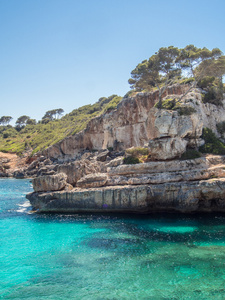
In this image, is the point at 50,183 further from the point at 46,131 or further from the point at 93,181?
the point at 46,131

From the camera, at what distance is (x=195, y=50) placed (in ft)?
113

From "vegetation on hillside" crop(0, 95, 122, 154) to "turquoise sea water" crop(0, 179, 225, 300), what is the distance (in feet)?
192

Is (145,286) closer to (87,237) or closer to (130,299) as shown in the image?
(130,299)

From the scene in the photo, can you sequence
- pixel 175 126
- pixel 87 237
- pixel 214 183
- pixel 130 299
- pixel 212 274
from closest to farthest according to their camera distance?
1. pixel 130 299
2. pixel 212 274
3. pixel 87 237
4. pixel 214 183
5. pixel 175 126

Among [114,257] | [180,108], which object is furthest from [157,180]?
[114,257]

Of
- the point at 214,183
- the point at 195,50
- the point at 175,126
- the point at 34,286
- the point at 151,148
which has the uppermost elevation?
the point at 195,50

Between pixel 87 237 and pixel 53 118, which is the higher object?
pixel 53 118

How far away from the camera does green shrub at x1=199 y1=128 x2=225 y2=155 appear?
88.8ft

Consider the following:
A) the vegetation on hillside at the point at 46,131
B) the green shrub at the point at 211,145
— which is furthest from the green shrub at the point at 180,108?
the vegetation on hillside at the point at 46,131

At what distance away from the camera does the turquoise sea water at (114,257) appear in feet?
36.8

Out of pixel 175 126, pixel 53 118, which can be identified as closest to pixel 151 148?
pixel 175 126

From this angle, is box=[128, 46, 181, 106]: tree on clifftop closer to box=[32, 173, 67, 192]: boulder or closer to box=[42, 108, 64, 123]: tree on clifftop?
box=[32, 173, 67, 192]: boulder

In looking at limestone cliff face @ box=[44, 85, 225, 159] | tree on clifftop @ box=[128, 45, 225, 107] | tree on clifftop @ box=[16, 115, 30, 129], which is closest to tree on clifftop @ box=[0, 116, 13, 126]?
tree on clifftop @ box=[16, 115, 30, 129]

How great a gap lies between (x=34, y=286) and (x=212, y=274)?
9.24 metres
